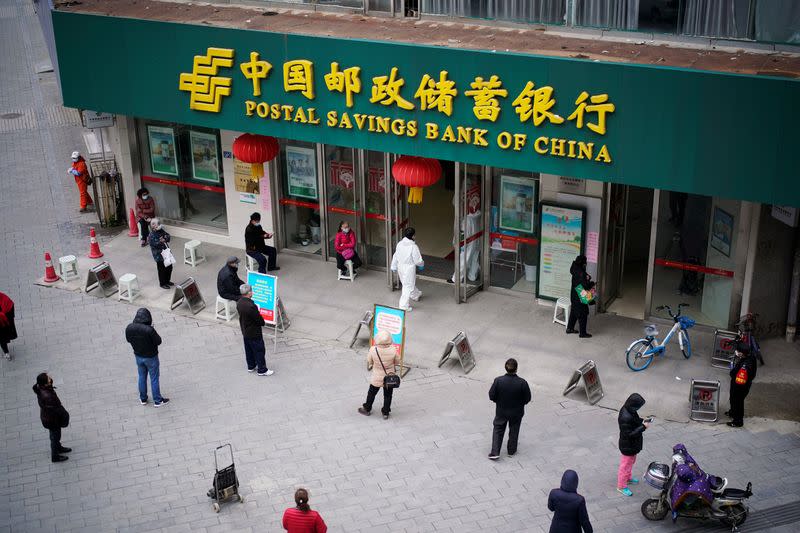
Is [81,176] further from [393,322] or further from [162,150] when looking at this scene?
[393,322]

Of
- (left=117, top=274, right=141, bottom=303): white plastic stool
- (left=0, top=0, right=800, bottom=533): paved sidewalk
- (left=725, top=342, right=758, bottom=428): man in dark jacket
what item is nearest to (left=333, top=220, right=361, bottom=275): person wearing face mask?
(left=0, top=0, right=800, bottom=533): paved sidewalk

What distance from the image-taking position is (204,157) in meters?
22.4

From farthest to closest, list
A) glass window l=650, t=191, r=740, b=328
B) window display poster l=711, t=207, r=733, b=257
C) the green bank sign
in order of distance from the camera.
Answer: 1. glass window l=650, t=191, r=740, b=328
2. window display poster l=711, t=207, r=733, b=257
3. the green bank sign

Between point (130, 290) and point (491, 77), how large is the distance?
8.70 metres

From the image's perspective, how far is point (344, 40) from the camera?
17.5 metres

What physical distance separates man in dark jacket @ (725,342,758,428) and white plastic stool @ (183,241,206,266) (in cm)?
1167

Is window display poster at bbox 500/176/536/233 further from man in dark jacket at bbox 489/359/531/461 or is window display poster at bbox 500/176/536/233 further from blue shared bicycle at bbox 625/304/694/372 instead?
man in dark jacket at bbox 489/359/531/461

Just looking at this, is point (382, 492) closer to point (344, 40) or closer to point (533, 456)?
point (533, 456)

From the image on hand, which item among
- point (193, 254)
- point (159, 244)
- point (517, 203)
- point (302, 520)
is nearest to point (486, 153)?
point (517, 203)

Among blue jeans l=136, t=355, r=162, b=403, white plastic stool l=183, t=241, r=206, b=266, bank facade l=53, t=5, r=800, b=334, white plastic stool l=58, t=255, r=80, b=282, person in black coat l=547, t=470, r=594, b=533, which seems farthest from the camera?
white plastic stool l=183, t=241, r=206, b=266

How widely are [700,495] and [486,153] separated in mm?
6980

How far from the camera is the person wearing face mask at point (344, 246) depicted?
20.1 metres

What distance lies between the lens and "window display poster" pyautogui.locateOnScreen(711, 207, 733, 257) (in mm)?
17500

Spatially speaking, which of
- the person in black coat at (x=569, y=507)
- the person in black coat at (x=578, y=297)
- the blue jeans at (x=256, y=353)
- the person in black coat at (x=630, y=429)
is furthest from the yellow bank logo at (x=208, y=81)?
the person in black coat at (x=569, y=507)
